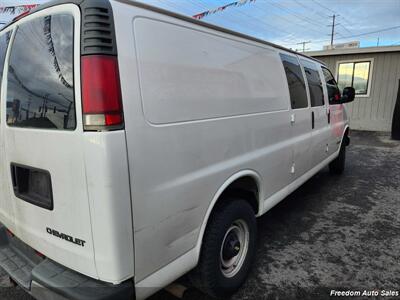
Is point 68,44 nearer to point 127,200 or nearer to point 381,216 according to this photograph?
point 127,200

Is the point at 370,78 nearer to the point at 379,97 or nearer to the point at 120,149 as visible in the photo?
the point at 379,97

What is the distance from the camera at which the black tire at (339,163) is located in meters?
5.76

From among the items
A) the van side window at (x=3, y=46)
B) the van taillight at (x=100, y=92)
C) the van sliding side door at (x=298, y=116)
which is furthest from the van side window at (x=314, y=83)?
the van side window at (x=3, y=46)

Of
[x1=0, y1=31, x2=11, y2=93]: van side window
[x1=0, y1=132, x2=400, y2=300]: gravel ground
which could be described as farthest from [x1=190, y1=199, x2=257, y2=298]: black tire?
[x1=0, y1=31, x2=11, y2=93]: van side window

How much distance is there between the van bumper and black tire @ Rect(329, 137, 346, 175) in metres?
5.23

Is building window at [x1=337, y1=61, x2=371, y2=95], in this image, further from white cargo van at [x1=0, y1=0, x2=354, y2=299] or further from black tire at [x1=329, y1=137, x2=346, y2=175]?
white cargo van at [x1=0, y1=0, x2=354, y2=299]

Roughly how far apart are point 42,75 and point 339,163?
5571 millimetres

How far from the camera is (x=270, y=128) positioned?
279 cm

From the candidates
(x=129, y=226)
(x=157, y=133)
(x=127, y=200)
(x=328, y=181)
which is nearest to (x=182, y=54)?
(x=157, y=133)

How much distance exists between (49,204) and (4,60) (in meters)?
1.07

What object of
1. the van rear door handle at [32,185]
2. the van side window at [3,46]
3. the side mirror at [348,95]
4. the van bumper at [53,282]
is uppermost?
the van side window at [3,46]

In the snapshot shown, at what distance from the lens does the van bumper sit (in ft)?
4.91

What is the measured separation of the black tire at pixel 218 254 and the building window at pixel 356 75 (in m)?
11.6

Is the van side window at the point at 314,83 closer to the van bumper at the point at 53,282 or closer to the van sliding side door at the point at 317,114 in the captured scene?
the van sliding side door at the point at 317,114
